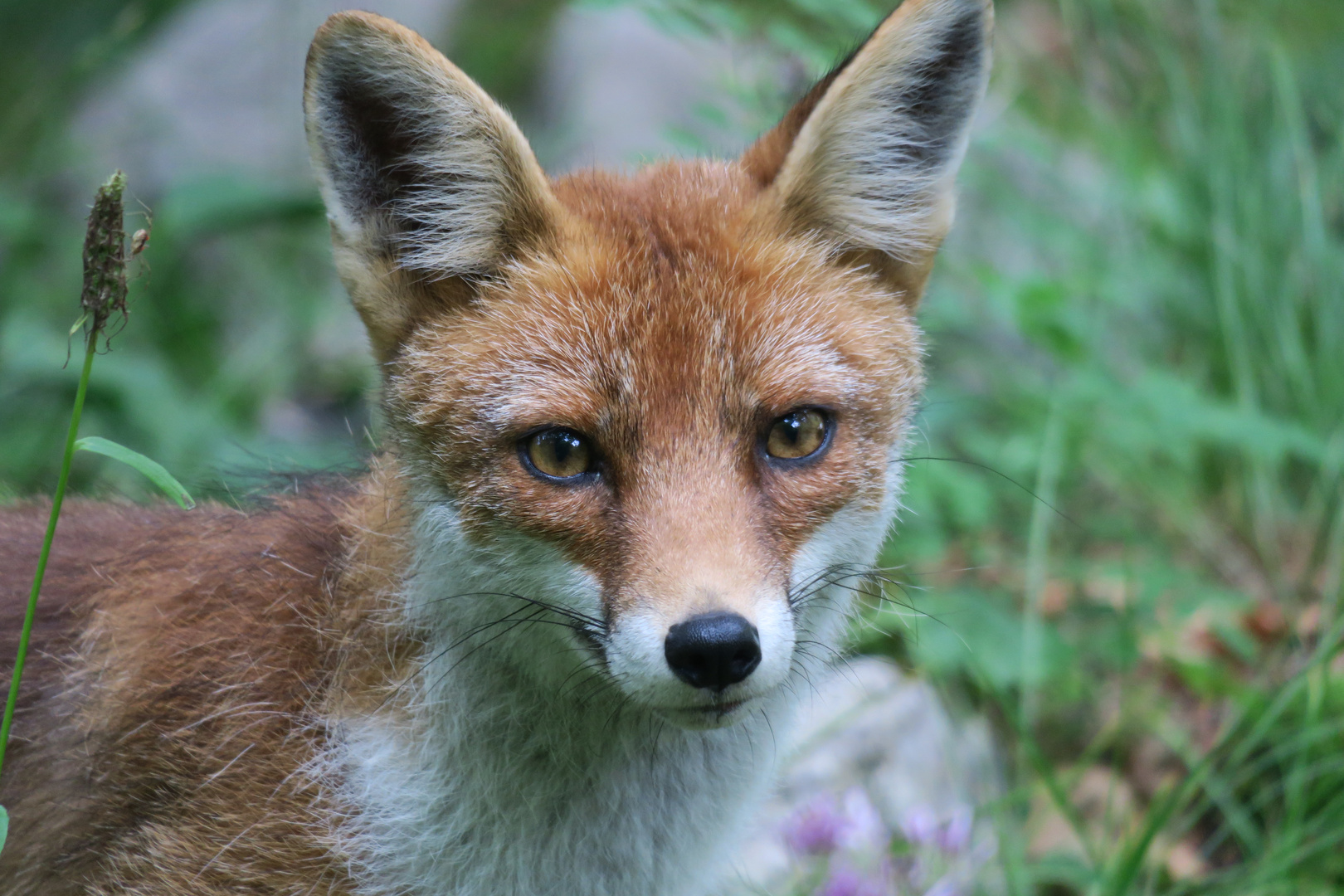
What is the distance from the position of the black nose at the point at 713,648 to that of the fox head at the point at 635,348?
0.03 m

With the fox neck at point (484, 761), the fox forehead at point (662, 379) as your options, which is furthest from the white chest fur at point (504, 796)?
the fox forehead at point (662, 379)

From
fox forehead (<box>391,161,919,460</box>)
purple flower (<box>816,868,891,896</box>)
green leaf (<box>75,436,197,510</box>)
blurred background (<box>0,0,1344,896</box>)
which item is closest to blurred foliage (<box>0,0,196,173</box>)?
blurred background (<box>0,0,1344,896</box>)

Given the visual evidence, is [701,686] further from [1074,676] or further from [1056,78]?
[1056,78]

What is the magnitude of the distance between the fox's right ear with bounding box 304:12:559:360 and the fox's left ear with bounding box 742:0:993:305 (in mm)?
689

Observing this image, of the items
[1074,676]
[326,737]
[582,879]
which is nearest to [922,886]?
[582,879]

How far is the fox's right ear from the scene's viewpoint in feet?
9.29

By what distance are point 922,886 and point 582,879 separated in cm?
137

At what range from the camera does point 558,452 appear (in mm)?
2775

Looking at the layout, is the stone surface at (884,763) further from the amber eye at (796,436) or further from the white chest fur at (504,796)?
the amber eye at (796,436)

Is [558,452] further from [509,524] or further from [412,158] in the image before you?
[412,158]

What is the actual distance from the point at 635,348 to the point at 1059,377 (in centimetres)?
387

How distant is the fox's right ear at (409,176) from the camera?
9.29 feet

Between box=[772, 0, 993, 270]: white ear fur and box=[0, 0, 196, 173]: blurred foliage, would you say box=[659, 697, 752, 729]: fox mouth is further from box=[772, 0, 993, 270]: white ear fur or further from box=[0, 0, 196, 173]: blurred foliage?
box=[0, 0, 196, 173]: blurred foliage

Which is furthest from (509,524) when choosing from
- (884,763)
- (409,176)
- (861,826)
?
(884,763)
